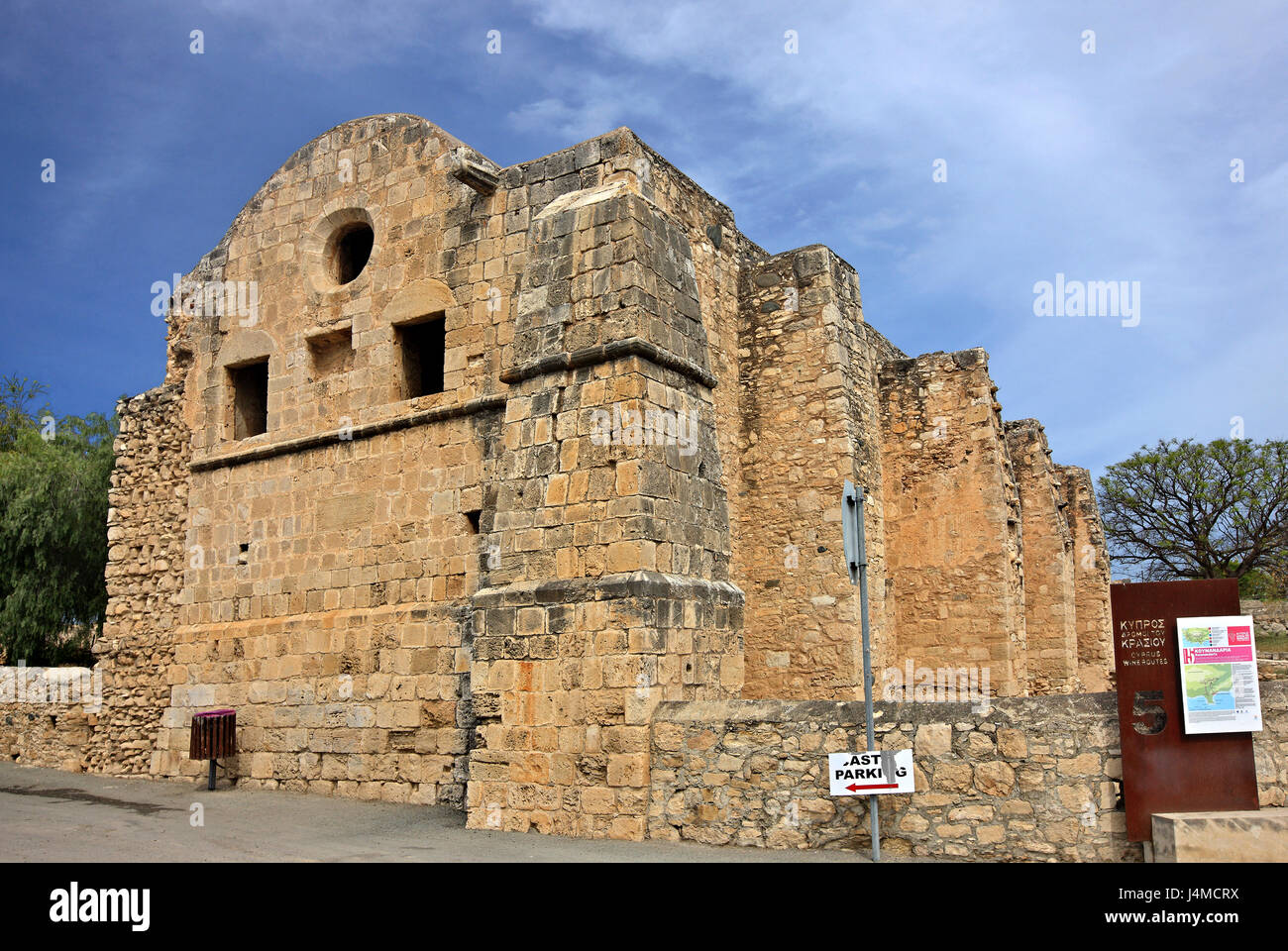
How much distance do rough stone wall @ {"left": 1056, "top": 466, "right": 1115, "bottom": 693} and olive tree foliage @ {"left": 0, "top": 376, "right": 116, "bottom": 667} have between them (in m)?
14.4

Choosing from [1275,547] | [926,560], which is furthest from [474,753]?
[1275,547]

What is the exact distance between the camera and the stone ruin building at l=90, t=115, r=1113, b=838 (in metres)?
7.84

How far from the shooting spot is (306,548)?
11.0 metres

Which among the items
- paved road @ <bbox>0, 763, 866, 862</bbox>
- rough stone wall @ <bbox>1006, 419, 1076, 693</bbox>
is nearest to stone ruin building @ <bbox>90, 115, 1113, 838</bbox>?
paved road @ <bbox>0, 763, 866, 862</bbox>

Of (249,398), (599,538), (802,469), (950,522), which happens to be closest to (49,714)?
(249,398)

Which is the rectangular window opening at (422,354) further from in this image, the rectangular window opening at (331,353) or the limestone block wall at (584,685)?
the limestone block wall at (584,685)

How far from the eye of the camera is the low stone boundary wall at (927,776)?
19.6 feet

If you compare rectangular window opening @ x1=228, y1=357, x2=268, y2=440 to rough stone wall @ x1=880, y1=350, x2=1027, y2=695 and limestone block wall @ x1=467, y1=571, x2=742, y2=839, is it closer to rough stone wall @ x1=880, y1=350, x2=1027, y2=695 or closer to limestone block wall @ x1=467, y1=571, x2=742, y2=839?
limestone block wall @ x1=467, y1=571, x2=742, y2=839

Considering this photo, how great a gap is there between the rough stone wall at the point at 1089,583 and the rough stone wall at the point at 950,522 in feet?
14.2

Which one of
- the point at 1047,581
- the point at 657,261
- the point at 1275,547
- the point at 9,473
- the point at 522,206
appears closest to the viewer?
the point at 657,261

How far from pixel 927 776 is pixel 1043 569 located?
981 cm
